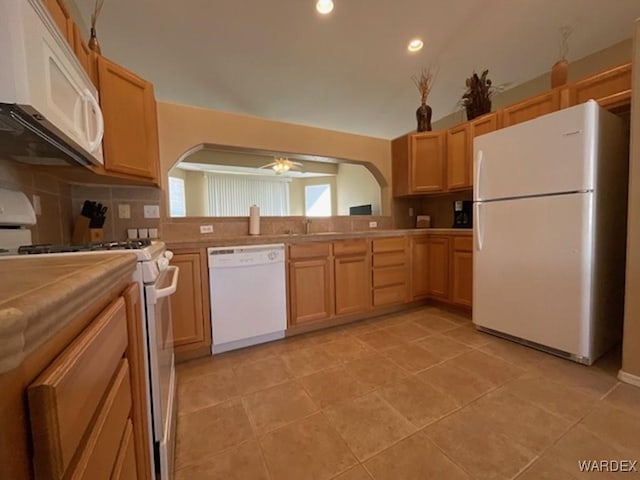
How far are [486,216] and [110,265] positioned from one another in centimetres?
255

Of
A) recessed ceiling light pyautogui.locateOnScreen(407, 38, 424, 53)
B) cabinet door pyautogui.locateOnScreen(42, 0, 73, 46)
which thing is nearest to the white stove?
cabinet door pyautogui.locateOnScreen(42, 0, 73, 46)

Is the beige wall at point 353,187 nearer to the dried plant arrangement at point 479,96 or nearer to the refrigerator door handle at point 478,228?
the dried plant arrangement at point 479,96

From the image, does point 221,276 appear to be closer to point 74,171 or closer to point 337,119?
point 74,171

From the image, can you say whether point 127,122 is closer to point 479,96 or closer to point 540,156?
point 540,156

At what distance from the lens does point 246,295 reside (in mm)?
2223

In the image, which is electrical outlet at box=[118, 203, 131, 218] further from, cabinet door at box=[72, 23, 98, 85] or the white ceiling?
the white ceiling

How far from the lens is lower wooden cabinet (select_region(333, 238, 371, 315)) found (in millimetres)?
2639

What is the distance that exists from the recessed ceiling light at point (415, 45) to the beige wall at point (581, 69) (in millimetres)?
1664

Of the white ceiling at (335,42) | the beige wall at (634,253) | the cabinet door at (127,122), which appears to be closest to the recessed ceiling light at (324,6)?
the white ceiling at (335,42)

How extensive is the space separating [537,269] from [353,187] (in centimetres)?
458

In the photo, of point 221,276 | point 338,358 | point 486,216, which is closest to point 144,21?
point 221,276

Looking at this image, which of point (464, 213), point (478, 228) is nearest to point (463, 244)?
point (478, 228)

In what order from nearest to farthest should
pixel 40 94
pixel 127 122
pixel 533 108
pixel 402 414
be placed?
pixel 40 94 → pixel 402 414 → pixel 127 122 → pixel 533 108

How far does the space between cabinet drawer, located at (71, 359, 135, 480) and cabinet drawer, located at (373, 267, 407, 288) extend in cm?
244
